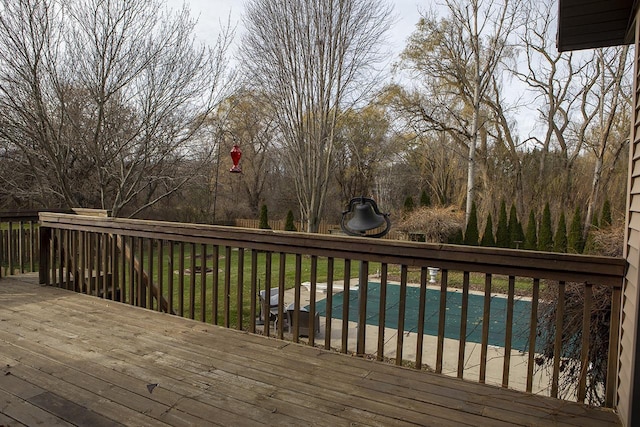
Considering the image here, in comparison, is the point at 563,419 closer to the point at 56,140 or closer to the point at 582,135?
the point at 56,140

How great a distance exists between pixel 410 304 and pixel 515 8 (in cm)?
1133

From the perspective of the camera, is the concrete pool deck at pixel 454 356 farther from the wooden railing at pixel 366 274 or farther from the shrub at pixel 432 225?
the shrub at pixel 432 225

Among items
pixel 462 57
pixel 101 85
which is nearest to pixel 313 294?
pixel 101 85

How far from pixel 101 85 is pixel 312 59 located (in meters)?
5.93

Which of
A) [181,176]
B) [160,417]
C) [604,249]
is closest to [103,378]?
[160,417]

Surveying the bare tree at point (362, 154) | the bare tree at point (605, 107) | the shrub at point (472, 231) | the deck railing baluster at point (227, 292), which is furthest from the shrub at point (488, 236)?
the deck railing baluster at point (227, 292)

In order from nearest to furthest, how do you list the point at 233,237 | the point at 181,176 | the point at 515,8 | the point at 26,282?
the point at 233,237 < the point at 26,282 < the point at 181,176 < the point at 515,8

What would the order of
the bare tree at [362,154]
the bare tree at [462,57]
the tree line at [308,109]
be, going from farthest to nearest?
the bare tree at [362,154]
the bare tree at [462,57]
the tree line at [308,109]

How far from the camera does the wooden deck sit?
1.87 metres

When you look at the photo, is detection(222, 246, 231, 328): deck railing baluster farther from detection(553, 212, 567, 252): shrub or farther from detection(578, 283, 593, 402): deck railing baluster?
detection(553, 212, 567, 252): shrub

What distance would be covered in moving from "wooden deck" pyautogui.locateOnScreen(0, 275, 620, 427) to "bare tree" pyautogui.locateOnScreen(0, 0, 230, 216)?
468cm

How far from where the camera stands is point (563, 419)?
75.4 inches

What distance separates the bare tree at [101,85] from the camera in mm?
6102

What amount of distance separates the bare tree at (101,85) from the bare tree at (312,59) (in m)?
3.38
